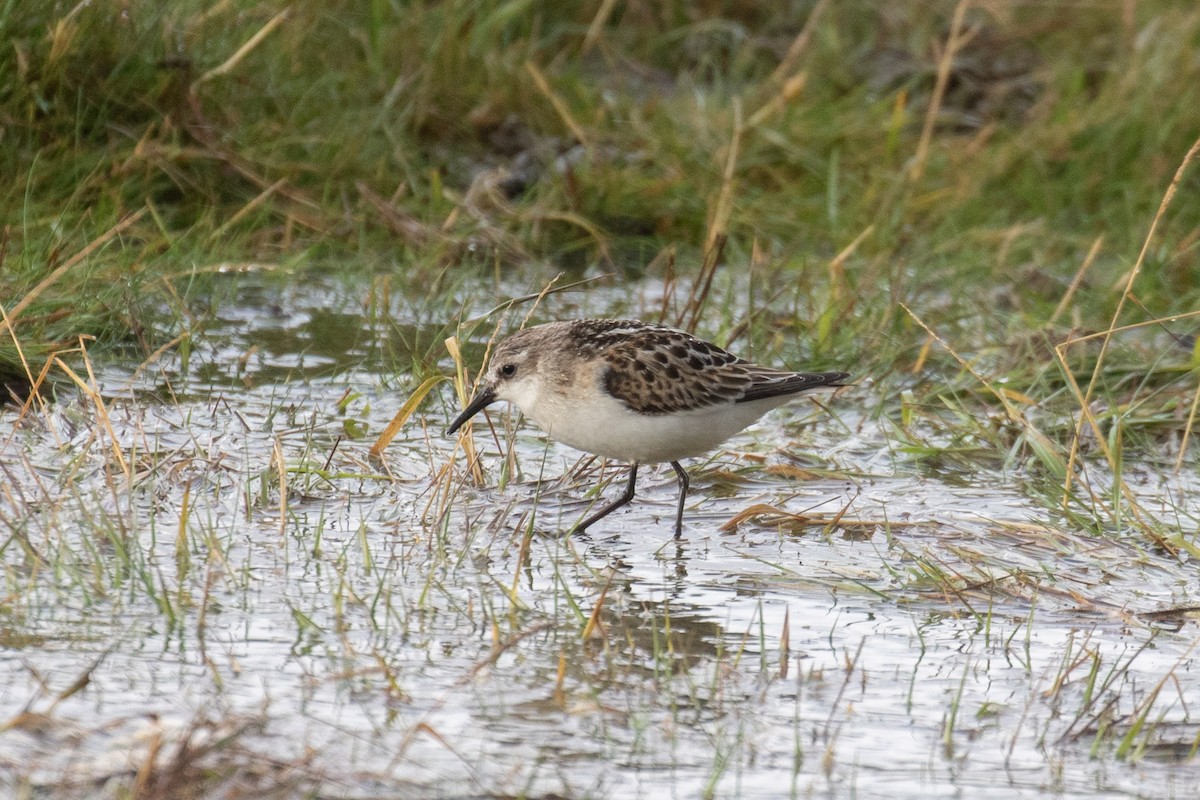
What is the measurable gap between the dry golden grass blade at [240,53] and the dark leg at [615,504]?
347 centimetres

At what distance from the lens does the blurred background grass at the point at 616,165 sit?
25.7 ft

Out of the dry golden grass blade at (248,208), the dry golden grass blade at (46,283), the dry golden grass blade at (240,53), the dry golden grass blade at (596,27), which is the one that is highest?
the dry golden grass blade at (596,27)

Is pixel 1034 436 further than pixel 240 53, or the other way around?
pixel 240 53

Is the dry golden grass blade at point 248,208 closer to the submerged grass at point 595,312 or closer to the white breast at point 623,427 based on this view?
the submerged grass at point 595,312

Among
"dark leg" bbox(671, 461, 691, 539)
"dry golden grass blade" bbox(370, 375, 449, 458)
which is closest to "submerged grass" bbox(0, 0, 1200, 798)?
"dry golden grass blade" bbox(370, 375, 449, 458)

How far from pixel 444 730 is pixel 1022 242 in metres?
6.50

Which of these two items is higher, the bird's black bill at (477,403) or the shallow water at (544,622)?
the bird's black bill at (477,403)

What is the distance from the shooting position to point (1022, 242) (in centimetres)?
966

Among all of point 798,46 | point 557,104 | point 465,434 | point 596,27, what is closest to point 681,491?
point 465,434

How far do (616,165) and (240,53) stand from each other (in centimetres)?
224

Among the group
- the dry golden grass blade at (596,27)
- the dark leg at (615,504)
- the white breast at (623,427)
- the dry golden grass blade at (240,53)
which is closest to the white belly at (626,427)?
the white breast at (623,427)

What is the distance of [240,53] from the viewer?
8.63m

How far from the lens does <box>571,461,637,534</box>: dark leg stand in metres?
6.02

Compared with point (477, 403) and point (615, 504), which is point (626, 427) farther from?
point (477, 403)
